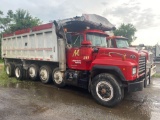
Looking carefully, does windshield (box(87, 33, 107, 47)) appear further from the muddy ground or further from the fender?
the muddy ground

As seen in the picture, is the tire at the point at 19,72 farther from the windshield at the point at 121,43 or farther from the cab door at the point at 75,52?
the windshield at the point at 121,43

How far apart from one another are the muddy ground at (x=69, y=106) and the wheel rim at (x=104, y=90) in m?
0.33

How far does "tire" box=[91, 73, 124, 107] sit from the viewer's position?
539 centimetres

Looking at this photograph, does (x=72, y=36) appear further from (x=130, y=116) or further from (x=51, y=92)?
(x=130, y=116)

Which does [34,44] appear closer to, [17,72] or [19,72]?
[19,72]

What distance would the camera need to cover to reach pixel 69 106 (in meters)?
5.58

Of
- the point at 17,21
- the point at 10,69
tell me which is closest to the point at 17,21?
the point at 17,21

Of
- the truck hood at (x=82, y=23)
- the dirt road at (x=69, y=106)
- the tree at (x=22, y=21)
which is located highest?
the tree at (x=22, y=21)

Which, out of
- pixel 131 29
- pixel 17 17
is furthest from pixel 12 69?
pixel 131 29

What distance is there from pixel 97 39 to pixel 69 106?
3055 mm

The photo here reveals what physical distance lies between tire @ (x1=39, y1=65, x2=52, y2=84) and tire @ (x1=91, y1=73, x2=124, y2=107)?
3.22 meters

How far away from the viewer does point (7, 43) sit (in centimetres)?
1173

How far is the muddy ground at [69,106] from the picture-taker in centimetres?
479

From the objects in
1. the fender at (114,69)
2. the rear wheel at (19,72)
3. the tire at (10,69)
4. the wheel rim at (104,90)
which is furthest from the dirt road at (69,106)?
the tire at (10,69)
